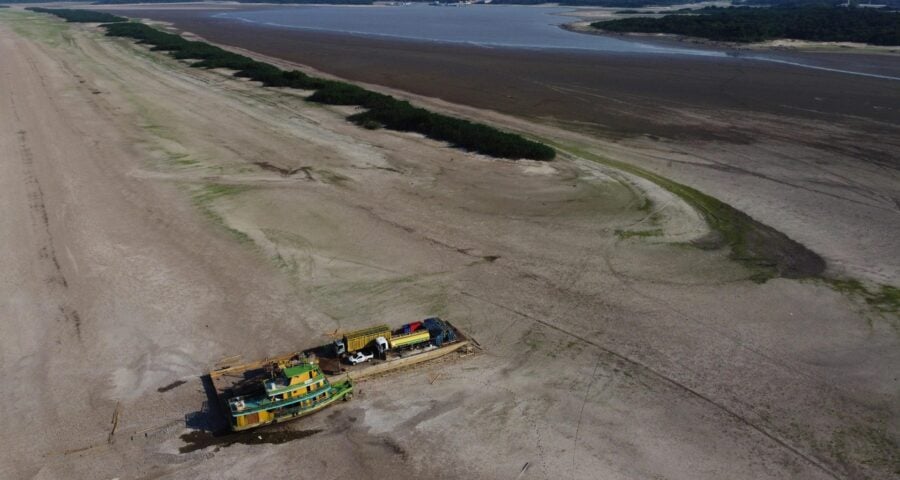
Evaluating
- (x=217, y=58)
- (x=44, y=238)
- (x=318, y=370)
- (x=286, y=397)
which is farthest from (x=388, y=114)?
(x=217, y=58)

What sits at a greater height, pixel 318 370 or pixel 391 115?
pixel 391 115

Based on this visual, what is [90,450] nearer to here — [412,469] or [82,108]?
[412,469]

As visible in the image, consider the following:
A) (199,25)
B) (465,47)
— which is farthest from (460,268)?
(199,25)

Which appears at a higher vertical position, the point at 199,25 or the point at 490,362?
the point at 199,25

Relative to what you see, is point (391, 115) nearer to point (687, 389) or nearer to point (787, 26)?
point (687, 389)

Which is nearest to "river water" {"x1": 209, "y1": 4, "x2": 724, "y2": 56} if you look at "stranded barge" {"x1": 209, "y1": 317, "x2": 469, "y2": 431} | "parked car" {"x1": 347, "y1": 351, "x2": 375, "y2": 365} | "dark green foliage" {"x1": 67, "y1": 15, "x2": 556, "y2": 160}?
"dark green foliage" {"x1": 67, "y1": 15, "x2": 556, "y2": 160}

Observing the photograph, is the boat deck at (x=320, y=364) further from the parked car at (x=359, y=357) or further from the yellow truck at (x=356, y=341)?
the yellow truck at (x=356, y=341)

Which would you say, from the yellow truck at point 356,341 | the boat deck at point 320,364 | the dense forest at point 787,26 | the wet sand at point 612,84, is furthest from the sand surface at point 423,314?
the dense forest at point 787,26
